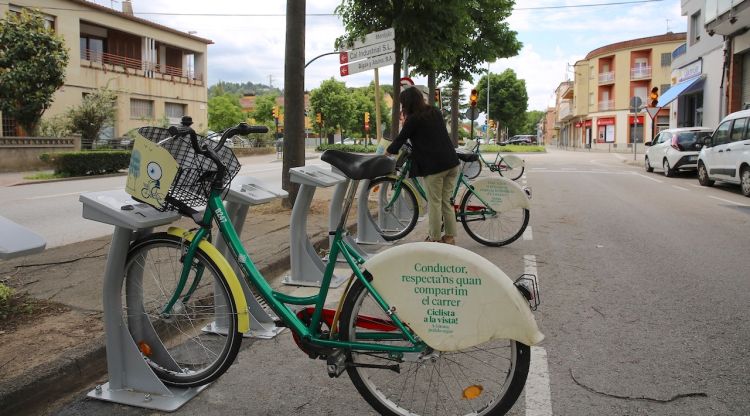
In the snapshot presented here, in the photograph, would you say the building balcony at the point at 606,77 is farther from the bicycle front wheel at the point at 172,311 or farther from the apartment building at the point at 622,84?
the bicycle front wheel at the point at 172,311

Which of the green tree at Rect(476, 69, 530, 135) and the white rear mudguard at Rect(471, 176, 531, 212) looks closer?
the white rear mudguard at Rect(471, 176, 531, 212)

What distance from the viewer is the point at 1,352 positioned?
11.3ft

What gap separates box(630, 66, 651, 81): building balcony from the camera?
59.5 m

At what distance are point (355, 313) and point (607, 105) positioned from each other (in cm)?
6727

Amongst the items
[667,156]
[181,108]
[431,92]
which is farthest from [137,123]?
[667,156]

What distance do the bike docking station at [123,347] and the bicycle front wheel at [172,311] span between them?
0.31ft

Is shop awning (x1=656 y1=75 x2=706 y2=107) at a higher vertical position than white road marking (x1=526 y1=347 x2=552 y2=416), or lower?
higher

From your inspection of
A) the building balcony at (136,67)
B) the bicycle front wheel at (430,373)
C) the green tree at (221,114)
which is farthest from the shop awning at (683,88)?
the green tree at (221,114)

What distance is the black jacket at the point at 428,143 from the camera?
604 centimetres

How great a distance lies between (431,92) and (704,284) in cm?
1514

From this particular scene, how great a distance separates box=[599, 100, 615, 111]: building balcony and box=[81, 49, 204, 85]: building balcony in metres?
42.1

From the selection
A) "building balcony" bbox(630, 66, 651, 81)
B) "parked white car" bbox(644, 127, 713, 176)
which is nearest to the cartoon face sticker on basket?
"parked white car" bbox(644, 127, 713, 176)

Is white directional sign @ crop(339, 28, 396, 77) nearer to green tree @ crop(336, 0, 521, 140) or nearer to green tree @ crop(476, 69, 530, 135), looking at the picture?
green tree @ crop(336, 0, 521, 140)

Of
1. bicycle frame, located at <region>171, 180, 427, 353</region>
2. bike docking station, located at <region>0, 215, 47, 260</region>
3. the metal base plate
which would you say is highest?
bike docking station, located at <region>0, 215, 47, 260</region>
